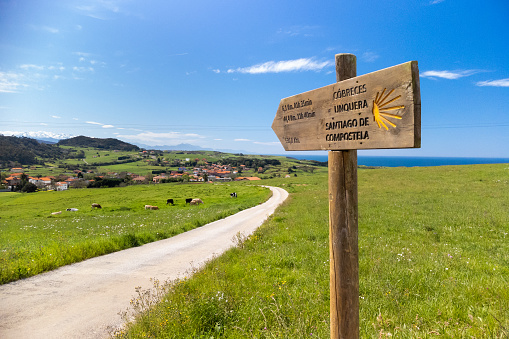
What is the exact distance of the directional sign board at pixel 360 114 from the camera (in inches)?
87.9

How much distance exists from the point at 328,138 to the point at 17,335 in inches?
302

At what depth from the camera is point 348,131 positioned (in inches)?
111

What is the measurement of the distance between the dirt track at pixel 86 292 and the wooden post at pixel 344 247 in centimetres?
523

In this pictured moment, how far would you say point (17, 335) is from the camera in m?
5.45

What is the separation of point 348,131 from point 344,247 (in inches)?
54.8

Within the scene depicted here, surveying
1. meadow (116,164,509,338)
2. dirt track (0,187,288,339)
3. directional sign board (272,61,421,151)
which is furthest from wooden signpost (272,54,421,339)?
dirt track (0,187,288,339)

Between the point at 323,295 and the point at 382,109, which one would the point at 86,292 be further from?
the point at 382,109

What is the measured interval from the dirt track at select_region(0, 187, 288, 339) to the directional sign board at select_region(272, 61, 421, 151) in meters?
6.04

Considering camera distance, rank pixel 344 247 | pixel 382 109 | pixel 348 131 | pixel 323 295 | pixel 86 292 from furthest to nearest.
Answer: pixel 86 292 < pixel 323 295 < pixel 344 247 < pixel 348 131 < pixel 382 109

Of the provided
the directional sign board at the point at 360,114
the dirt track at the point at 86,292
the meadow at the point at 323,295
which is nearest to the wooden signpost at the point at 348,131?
the directional sign board at the point at 360,114

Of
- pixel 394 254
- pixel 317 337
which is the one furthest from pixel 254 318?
pixel 394 254

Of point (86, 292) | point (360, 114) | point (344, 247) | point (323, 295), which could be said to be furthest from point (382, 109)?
point (86, 292)

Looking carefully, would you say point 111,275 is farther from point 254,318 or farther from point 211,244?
point 254,318

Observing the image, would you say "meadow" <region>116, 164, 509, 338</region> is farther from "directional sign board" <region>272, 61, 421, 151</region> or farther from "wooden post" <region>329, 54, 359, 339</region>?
"directional sign board" <region>272, 61, 421, 151</region>
